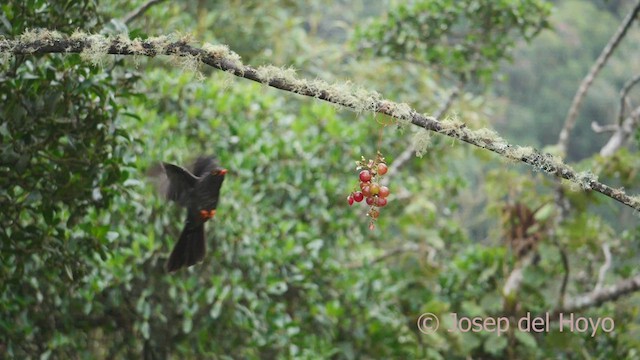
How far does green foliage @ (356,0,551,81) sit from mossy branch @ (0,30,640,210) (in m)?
3.08

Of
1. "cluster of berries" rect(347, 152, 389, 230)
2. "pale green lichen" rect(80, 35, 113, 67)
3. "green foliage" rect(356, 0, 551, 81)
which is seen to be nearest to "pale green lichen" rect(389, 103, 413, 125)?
"cluster of berries" rect(347, 152, 389, 230)

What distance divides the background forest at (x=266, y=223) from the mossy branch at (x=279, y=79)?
519 mm

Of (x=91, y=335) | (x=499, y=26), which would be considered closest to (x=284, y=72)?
(x=91, y=335)

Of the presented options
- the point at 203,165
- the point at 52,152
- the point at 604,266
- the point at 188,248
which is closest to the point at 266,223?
the point at 188,248

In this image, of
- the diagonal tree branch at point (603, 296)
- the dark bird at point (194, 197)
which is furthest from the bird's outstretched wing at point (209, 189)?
the diagonal tree branch at point (603, 296)

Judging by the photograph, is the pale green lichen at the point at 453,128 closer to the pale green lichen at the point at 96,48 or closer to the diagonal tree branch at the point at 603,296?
the pale green lichen at the point at 96,48

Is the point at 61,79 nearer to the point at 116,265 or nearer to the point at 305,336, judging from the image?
the point at 116,265

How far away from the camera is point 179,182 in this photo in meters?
2.86

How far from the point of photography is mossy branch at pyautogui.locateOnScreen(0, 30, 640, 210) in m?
2.02

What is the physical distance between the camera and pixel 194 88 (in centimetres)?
416

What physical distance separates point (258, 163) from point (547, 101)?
10621 mm

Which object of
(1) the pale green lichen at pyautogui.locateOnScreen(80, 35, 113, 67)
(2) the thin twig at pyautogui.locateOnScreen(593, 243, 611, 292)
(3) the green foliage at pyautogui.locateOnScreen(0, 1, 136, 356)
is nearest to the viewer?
(1) the pale green lichen at pyautogui.locateOnScreen(80, 35, 113, 67)

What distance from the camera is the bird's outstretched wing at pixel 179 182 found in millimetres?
2783

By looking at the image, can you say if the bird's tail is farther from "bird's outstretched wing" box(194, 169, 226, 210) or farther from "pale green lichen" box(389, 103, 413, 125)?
"pale green lichen" box(389, 103, 413, 125)
